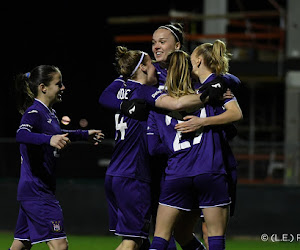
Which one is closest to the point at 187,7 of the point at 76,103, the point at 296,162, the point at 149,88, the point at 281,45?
the point at 76,103

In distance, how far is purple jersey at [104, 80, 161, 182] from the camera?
20.9 ft

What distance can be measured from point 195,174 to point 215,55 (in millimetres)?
962

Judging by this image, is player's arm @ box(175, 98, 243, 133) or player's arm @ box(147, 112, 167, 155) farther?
player's arm @ box(147, 112, 167, 155)

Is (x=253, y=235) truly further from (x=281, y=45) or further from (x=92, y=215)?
(x=281, y=45)

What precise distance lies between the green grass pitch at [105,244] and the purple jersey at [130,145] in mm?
3898

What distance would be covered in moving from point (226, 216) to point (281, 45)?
1031 centimetres

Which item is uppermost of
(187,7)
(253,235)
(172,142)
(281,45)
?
(187,7)

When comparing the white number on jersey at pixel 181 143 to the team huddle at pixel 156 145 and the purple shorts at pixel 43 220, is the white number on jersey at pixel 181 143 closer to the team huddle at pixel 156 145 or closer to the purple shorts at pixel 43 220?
the team huddle at pixel 156 145

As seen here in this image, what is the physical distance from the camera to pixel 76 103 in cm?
2016

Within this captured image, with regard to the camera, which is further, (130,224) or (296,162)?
(296,162)

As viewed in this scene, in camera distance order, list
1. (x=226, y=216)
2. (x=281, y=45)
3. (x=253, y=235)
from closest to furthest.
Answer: (x=226, y=216) < (x=253, y=235) < (x=281, y=45)

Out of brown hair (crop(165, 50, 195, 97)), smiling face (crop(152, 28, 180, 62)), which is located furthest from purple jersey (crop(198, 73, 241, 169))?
smiling face (crop(152, 28, 180, 62))

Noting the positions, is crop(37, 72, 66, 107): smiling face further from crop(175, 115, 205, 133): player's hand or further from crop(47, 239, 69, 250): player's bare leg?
crop(175, 115, 205, 133): player's hand

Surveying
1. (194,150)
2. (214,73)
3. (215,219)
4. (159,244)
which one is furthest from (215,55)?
(159,244)
